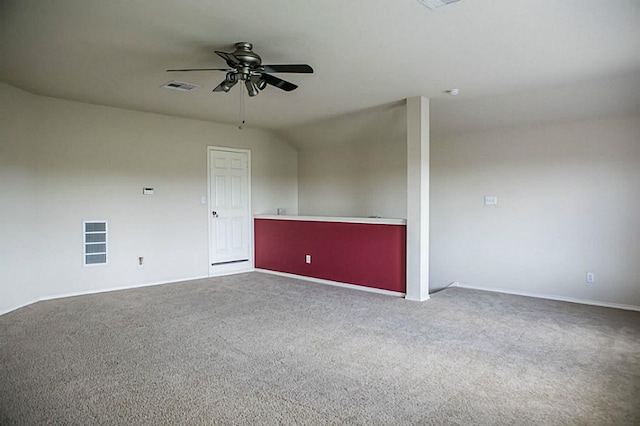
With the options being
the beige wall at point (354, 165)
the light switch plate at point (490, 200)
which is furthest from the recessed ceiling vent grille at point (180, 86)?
the light switch plate at point (490, 200)

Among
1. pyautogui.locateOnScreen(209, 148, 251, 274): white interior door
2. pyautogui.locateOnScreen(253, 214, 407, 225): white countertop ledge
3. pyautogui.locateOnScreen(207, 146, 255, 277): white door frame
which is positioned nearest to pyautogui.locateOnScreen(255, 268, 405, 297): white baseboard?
pyautogui.locateOnScreen(207, 146, 255, 277): white door frame

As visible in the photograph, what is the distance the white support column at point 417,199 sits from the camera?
4945 millimetres

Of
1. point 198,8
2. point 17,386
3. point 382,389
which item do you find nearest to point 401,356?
point 382,389

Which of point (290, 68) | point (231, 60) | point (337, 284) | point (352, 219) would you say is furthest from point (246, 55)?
point (337, 284)

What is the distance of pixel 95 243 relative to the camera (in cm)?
543

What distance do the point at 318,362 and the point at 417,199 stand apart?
259cm

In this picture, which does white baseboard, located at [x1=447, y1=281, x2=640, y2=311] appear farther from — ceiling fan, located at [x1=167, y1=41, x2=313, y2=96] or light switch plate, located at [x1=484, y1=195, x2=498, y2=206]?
ceiling fan, located at [x1=167, y1=41, x2=313, y2=96]

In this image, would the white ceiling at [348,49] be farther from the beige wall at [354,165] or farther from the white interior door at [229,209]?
the white interior door at [229,209]

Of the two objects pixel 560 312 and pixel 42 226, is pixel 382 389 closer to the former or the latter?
pixel 560 312

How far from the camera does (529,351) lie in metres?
3.31

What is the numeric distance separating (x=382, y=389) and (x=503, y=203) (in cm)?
386

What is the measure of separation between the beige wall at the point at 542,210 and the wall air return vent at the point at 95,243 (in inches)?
192

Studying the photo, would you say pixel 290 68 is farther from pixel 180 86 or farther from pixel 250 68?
pixel 180 86

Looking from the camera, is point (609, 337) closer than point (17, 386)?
No
